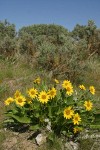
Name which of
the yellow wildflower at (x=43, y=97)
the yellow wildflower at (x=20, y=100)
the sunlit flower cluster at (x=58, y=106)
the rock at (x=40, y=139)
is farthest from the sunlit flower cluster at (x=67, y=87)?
the rock at (x=40, y=139)

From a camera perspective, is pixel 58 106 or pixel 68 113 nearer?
pixel 68 113

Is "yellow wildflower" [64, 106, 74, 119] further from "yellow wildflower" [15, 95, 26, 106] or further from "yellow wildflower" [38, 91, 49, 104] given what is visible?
"yellow wildflower" [15, 95, 26, 106]

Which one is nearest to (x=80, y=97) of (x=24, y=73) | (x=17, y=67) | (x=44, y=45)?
(x=24, y=73)

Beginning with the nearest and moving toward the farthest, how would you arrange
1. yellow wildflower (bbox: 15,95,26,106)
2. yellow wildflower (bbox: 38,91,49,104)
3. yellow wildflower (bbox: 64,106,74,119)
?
yellow wildflower (bbox: 64,106,74,119)
yellow wildflower (bbox: 38,91,49,104)
yellow wildflower (bbox: 15,95,26,106)

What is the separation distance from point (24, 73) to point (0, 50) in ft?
10.7

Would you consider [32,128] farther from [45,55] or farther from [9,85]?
[45,55]

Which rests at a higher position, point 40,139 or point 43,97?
point 43,97

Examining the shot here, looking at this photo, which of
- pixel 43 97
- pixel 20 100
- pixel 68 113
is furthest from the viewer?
pixel 20 100

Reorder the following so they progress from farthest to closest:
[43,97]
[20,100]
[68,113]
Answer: [20,100] < [43,97] < [68,113]

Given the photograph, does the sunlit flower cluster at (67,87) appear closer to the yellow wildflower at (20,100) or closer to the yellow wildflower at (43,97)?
the yellow wildflower at (43,97)

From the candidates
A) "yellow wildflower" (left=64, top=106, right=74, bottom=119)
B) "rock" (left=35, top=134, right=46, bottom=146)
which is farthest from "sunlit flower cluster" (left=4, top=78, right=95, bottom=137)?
"rock" (left=35, top=134, right=46, bottom=146)

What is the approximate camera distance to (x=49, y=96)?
5.01m

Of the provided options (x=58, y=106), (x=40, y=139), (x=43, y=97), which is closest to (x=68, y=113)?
(x=58, y=106)

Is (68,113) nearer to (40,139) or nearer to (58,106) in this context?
(58,106)
